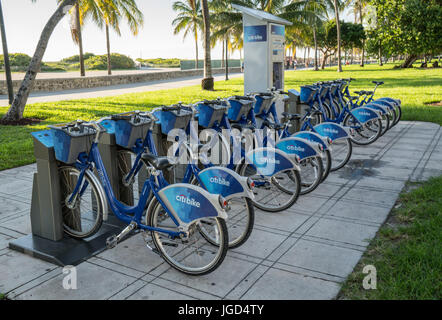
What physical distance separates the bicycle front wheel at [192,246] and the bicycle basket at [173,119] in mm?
1266

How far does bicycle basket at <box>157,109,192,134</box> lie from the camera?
15.5 feet

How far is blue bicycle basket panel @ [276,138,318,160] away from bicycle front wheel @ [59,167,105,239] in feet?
7.67

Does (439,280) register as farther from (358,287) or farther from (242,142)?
(242,142)

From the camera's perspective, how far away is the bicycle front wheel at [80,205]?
13.1 ft

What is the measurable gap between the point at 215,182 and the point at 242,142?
3.82 feet

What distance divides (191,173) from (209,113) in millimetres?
1143

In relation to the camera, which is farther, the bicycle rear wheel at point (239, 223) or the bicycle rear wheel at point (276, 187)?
the bicycle rear wheel at point (276, 187)

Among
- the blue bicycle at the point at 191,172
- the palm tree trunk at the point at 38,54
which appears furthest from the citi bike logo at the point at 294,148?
the palm tree trunk at the point at 38,54

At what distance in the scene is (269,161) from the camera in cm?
477

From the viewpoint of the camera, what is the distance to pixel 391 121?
33.4ft

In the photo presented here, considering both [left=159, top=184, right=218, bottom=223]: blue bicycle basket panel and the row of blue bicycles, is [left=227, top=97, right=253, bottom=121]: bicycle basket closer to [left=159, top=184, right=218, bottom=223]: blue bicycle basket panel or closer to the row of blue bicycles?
the row of blue bicycles

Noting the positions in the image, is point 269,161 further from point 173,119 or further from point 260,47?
point 260,47

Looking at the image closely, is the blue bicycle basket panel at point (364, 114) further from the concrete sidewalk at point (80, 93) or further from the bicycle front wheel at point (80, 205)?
the concrete sidewalk at point (80, 93)

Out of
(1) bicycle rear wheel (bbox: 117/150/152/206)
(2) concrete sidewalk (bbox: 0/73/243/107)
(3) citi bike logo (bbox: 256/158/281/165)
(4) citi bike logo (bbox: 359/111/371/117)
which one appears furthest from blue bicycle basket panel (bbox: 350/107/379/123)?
(2) concrete sidewalk (bbox: 0/73/243/107)
